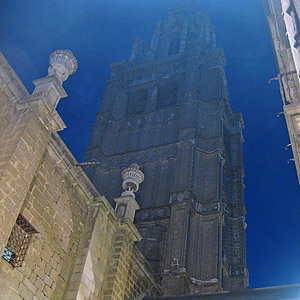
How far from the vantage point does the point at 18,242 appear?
10.5 metres

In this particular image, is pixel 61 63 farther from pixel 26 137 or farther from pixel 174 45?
pixel 174 45

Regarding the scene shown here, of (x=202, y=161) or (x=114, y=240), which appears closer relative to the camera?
(x=114, y=240)

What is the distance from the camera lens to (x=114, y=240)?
14031 millimetres

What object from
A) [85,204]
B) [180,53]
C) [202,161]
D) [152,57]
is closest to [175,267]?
[202,161]

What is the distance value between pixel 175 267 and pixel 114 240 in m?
9.01

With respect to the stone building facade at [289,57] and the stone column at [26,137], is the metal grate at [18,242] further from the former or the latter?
the stone building facade at [289,57]

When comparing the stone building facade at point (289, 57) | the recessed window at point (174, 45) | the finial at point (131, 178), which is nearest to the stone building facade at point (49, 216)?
the finial at point (131, 178)

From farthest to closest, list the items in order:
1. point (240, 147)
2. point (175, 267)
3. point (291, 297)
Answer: point (240, 147) → point (175, 267) → point (291, 297)

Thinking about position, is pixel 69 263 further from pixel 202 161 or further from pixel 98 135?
pixel 98 135

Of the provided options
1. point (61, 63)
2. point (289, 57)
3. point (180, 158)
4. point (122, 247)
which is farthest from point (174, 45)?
point (122, 247)

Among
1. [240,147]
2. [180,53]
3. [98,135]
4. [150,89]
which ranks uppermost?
[180,53]

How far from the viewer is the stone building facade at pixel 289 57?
10.6 m

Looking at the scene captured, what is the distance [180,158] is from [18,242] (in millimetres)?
18622

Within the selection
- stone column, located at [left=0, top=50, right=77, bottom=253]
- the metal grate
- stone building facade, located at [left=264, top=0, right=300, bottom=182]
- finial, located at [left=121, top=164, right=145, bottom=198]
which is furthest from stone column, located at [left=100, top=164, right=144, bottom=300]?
stone building facade, located at [left=264, top=0, right=300, bottom=182]
